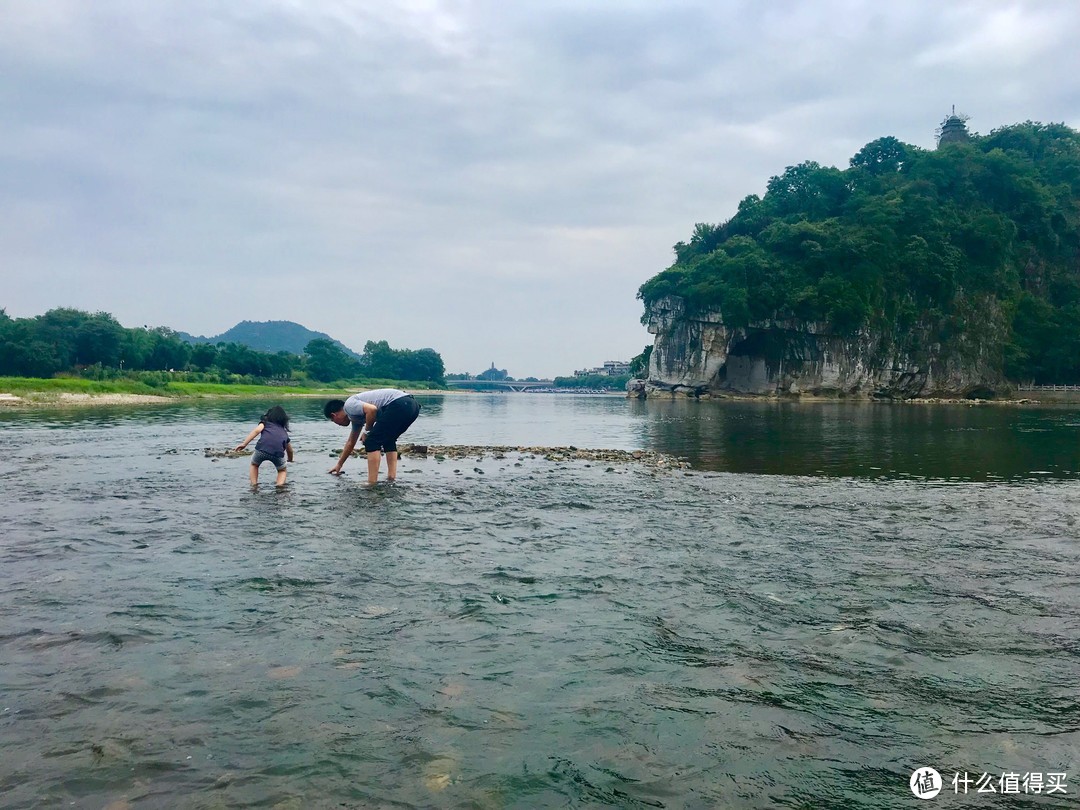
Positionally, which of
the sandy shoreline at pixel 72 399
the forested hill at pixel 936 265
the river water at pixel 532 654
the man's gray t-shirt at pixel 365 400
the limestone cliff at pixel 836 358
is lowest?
the river water at pixel 532 654

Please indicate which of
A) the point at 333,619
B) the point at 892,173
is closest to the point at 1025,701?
the point at 333,619

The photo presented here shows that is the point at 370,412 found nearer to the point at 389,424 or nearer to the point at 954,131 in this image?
the point at 389,424

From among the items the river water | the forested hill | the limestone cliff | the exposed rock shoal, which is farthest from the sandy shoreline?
the forested hill

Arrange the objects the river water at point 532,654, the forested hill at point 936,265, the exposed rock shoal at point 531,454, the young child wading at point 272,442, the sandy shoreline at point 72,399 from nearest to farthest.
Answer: the river water at point 532,654 < the young child wading at point 272,442 < the exposed rock shoal at point 531,454 < the sandy shoreline at point 72,399 < the forested hill at point 936,265

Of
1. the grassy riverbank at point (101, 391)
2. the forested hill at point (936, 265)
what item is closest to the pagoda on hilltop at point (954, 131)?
the forested hill at point (936, 265)

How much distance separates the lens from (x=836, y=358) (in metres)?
111

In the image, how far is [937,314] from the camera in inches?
4318

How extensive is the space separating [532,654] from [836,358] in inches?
4578

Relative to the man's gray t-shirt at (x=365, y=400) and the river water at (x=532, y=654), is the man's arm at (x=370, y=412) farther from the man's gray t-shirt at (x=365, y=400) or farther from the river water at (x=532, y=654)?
the river water at (x=532, y=654)

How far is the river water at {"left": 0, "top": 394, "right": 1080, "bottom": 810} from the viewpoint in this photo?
4.36 m

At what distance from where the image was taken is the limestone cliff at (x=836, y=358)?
352ft

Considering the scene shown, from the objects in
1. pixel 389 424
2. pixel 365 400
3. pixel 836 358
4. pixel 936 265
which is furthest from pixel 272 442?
pixel 936 265

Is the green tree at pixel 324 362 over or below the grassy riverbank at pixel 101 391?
over

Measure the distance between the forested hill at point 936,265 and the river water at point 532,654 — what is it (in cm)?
10280
